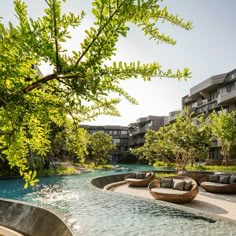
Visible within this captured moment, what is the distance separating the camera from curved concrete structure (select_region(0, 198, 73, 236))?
6.86 meters

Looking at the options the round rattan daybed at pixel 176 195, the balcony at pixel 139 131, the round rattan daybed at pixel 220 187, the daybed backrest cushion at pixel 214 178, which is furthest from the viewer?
the balcony at pixel 139 131

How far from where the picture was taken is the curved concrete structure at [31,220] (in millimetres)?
6859

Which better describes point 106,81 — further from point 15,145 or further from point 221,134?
point 221,134

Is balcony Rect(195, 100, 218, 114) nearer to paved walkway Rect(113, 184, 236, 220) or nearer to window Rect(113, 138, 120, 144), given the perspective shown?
paved walkway Rect(113, 184, 236, 220)

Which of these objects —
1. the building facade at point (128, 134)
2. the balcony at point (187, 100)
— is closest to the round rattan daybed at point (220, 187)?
the balcony at point (187, 100)

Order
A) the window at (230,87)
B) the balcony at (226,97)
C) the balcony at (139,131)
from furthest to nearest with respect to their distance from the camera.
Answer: the balcony at (139,131)
the window at (230,87)
the balcony at (226,97)

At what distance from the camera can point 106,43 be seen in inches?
44.2

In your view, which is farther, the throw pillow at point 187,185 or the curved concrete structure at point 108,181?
the curved concrete structure at point 108,181

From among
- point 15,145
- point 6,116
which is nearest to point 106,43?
point 6,116

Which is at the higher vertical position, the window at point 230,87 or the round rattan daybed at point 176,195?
the window at point 230,87

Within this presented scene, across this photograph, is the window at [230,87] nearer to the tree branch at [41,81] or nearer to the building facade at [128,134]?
the building facade at [128,134]

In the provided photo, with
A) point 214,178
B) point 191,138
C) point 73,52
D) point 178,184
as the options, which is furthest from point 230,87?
point 73,52

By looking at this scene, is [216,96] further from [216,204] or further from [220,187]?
[216,204]

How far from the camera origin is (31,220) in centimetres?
805
